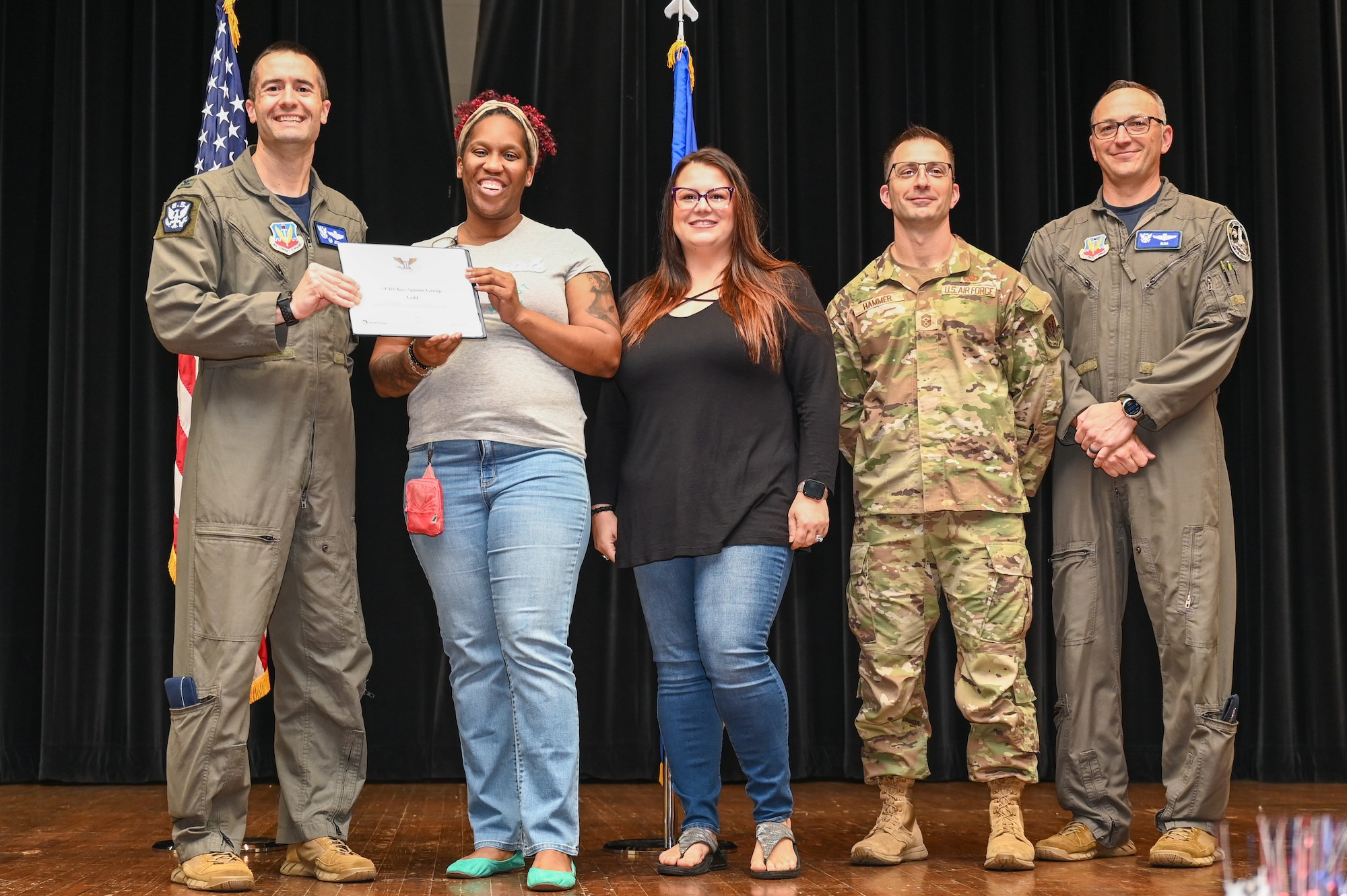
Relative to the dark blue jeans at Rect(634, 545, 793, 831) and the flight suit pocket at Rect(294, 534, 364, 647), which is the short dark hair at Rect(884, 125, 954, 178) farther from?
the flight suit pocket at Rect(294, 534, 364, 647)

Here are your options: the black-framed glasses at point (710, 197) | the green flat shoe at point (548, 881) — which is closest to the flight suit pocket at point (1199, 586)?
the black-framed glasses at point (710, 197)

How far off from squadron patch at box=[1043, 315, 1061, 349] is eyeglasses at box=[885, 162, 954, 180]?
1.43 ft

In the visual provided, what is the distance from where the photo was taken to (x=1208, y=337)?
9.84ft

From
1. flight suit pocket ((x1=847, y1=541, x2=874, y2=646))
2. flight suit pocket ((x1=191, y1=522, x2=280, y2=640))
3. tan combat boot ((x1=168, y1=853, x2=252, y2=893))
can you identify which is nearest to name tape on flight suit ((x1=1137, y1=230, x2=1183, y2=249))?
flight suit pocket ((x1=847, y1=541, x2=874, y2=646))

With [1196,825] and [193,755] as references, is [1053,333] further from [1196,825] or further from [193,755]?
[193,755]

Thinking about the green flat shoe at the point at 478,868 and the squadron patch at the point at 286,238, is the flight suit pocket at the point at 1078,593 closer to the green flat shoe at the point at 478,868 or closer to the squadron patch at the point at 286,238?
the green flat shoe at the point at 478,868

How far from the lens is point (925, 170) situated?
2.95 meters

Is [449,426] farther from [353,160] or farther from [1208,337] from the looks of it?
[353,160]

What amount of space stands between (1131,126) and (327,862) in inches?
103

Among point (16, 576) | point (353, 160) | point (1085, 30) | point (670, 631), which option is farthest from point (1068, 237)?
point (16, 576)

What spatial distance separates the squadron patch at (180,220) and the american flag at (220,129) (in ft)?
3.90

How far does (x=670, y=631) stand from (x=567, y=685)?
26cm

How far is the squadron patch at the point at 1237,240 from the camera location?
3068 millimetres

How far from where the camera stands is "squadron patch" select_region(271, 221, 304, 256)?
2.74 meters
